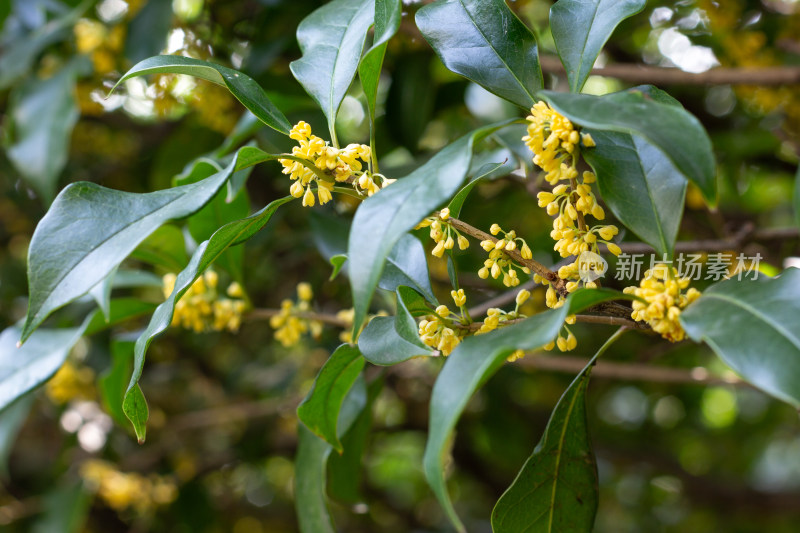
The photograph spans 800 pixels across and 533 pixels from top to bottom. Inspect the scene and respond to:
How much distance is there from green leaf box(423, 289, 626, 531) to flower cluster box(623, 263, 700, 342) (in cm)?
3

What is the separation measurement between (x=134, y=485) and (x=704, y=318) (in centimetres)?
157

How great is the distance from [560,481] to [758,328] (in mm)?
284

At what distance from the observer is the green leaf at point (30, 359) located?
872 mm

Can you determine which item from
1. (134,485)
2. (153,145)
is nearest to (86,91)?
(153,145)

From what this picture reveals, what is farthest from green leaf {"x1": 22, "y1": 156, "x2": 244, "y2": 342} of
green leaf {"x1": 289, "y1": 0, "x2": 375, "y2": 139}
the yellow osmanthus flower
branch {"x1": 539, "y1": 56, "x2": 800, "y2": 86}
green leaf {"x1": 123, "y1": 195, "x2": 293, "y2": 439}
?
the yellow osmanthus flower

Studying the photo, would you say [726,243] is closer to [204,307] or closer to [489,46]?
[489,46]

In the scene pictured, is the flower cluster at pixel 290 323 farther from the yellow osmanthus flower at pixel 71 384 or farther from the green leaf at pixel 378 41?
the yellow osmanthus flower at pixel 71 384

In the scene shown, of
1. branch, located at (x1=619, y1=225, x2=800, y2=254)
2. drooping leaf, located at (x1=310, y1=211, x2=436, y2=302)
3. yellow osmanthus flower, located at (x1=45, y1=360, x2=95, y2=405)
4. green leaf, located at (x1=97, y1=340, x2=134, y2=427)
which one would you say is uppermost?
drooping leaf, located at (x1=310, y1=211, x2=436, y2=302)

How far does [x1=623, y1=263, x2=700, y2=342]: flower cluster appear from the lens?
1.75 ft

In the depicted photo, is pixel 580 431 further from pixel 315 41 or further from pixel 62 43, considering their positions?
pixel 62 43

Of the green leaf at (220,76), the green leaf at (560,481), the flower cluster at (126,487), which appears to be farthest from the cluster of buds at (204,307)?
the flower cluster at (126,487)

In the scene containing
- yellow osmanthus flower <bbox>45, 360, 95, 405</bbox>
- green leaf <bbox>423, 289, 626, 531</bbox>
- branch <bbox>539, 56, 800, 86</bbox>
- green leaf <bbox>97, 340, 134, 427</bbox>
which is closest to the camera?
green leaf <bbox>423, 289, 626, 531</bbox>

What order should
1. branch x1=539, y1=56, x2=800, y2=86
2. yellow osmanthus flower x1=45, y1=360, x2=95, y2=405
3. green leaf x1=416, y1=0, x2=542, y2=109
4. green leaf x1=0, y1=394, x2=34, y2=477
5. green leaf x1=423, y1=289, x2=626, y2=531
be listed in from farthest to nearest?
yellow osmanthus flower x1=45, y1=360, x2=95, y2=405 < green leaf x1=0, y1=394, x2=34, y2=477 < branch x1=539, y1=56, x2=800, y2=86 < green leaf x1=416, y1=0, x2=542, y2=109 < green leaf x1=423, y1=289, x2=626, y2=531

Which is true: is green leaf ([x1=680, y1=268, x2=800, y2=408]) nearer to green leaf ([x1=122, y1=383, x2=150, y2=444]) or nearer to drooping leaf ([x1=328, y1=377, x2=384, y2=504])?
green leaf ([x1=122, y1=383, x2=150, y2=444])
